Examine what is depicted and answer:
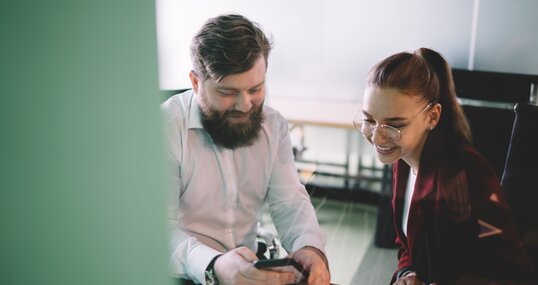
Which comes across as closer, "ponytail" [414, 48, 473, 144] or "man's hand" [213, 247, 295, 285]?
"ponytail" [414, 48, 473, 144]

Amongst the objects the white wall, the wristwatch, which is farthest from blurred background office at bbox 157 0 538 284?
the wristwatch

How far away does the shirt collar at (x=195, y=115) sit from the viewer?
2.66ft

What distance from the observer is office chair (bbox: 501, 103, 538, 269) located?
2.19ft

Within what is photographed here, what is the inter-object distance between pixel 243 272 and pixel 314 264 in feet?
0.45

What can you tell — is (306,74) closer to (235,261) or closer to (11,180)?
(235,261)

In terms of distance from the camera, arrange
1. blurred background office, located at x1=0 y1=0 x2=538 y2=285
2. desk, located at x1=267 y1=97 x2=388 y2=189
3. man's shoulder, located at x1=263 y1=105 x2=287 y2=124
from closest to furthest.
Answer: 1. blurred background office, located at x1=0 y1=0 x2=538 y2=285
2. desk, located at x1=267 y1=97 x2=388 y2=189
3. man's shoulder, located at x1=263 y1=105 x2=287 y2=124

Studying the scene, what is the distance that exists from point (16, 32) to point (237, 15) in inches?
13.3

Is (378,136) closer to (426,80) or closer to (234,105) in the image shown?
(426,80)

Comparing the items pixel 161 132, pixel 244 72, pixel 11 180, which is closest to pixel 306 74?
pixel 244 72

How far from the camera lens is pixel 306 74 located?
2.30 feet

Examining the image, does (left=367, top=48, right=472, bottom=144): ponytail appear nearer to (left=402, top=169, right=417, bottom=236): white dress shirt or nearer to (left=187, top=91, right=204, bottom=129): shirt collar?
(left=402, top=169, right=417, bottom=236): white dress shirt

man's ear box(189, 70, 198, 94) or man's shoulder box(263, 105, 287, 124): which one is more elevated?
man's ear box(189, 70, 198, 94)

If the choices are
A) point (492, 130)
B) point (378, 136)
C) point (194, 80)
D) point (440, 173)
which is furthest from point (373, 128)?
point (194, 80)

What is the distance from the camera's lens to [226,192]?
0.91 meters
